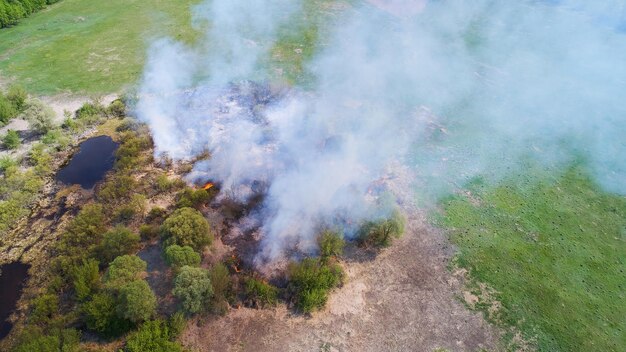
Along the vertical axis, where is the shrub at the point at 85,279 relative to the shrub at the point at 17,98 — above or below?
below

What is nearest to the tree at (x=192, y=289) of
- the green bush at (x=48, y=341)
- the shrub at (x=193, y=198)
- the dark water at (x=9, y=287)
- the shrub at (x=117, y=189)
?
the green bush at (x=48, y=341)

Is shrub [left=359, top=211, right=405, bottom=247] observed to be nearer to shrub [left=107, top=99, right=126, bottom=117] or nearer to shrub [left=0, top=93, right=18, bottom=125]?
shrub [left=107, top=99, right=126, bottom=117]

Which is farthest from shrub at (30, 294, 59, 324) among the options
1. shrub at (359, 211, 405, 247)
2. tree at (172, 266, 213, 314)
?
shrub at (359, 211, 405, 247)

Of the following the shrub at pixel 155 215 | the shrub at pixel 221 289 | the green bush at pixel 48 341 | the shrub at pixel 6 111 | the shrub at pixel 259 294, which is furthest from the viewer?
the shrub at pixel 6 111

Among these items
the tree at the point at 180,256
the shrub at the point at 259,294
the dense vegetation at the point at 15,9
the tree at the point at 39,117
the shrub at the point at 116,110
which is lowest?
the shrub at the point at 259,294

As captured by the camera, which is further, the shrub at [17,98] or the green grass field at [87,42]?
the green grass field at [87,42]

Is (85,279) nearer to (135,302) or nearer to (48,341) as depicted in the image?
(48,341)

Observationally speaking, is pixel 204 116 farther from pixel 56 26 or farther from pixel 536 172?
pixel 56 26

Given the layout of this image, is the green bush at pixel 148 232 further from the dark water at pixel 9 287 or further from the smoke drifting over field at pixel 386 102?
the dark water at pixel 9 287
